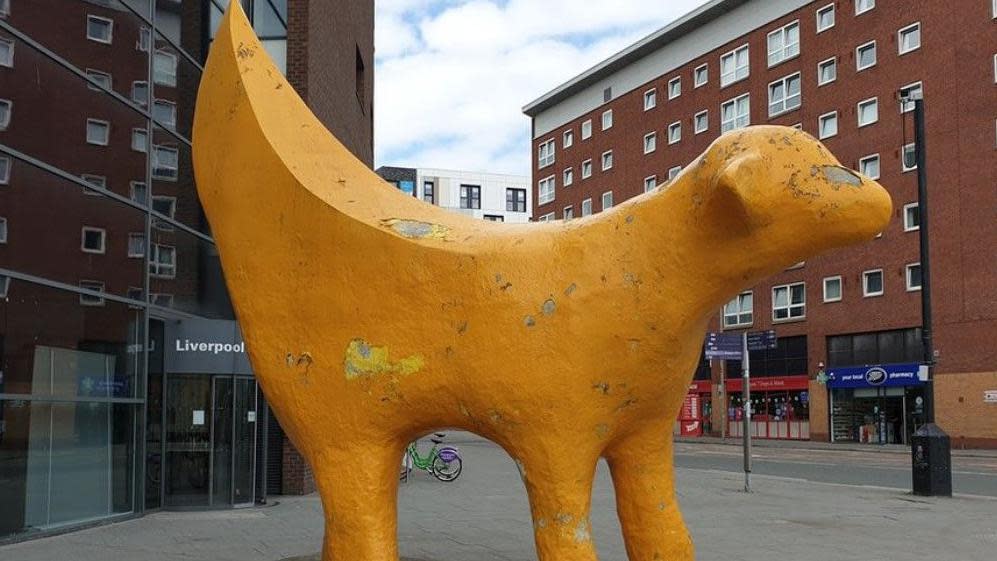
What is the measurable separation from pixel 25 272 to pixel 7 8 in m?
2.77

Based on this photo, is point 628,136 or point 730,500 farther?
point 628,136

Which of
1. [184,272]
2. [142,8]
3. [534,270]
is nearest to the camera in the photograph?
[534,270]

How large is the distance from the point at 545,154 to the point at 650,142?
10927mm

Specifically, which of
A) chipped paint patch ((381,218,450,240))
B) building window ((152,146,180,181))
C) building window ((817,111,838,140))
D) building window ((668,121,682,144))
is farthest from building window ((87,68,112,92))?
building window ((668,121,682,144))

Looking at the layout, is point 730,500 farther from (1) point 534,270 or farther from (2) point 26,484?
(1) point 534,270

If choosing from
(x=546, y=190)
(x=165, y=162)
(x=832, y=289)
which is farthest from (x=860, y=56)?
(x=165, y=162)

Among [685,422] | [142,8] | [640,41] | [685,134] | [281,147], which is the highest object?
[640,41]

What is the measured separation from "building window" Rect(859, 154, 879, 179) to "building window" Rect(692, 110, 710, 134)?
29.8 feet

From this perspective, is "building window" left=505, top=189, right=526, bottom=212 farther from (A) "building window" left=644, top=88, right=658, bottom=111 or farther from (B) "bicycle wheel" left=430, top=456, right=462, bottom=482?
(B) "bicycle wheel" left=430, top=456, right=462, bottom=482

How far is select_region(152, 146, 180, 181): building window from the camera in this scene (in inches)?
524

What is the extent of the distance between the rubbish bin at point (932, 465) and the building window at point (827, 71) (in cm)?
2598

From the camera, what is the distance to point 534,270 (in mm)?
5121

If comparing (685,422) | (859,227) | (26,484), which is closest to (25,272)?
(26,484)

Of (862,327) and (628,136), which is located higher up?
Answer: (628,136)
